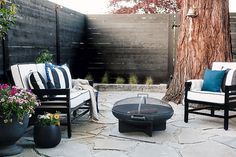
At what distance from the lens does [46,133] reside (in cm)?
310

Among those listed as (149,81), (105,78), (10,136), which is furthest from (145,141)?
(105,78)

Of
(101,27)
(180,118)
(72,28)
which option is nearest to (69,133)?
(180,118)

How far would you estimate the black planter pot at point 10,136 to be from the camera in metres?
2.84

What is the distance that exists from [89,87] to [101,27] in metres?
3.78

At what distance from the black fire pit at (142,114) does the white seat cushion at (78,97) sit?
44cm

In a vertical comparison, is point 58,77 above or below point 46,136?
above

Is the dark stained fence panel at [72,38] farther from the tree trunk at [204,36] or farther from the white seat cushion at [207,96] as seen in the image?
the white seat cushion at [207,96]

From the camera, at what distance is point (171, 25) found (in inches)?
301

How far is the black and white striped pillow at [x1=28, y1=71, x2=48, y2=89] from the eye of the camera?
141 inches

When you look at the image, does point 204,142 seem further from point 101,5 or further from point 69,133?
point 101,5

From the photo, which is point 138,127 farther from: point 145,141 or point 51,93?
point 51,93

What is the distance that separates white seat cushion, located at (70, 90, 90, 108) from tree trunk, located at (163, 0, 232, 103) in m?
2.18

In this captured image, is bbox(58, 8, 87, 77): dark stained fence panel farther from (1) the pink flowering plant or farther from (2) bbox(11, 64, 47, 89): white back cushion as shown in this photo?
(1) the pink flowering plant

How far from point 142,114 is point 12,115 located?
1.38 metres
